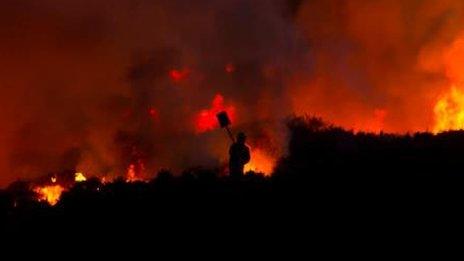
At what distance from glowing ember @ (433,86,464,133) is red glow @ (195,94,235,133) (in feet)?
29.6

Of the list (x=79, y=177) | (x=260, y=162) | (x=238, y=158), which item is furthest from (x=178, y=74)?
(x=238, y=158)

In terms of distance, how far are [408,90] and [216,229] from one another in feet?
73.2

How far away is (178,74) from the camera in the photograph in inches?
1089

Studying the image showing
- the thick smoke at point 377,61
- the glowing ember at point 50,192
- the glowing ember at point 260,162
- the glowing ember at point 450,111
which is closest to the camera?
the glowing ember at point 50,192

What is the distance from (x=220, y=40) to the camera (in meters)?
30.7

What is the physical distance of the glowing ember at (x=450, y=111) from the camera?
91.2 ft

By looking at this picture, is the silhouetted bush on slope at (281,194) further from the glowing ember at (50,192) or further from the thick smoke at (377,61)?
the thick smoke at (377,61)

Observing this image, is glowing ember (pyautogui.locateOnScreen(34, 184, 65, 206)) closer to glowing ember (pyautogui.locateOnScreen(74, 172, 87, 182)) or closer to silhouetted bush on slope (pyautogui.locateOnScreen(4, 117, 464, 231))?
glowing ember (pyautogui.locateOnScreen(74, 172, 87, 182))

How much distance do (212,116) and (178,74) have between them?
114 inches

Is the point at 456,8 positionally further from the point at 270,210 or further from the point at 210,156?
the point at 270,210

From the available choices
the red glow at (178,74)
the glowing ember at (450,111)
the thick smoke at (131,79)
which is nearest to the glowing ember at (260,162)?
the thick smoke at (131,79)

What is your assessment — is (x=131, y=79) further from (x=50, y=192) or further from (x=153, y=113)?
(x=50, y=192)

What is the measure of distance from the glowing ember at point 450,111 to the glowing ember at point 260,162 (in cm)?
992

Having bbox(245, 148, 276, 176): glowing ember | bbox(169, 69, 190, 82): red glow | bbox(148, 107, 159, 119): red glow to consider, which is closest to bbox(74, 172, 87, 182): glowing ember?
bbox(148, 107, 159, 119): red glow
